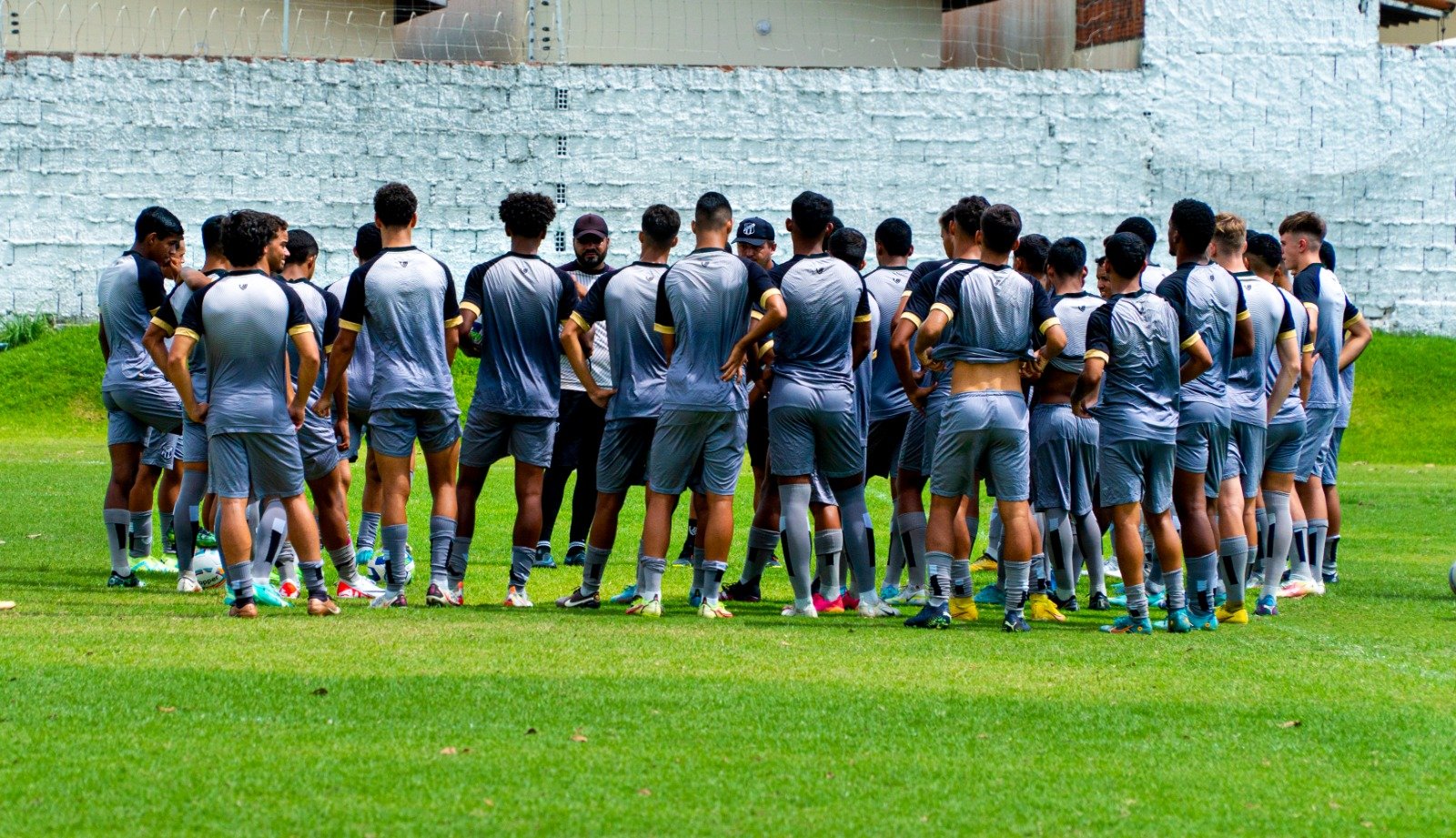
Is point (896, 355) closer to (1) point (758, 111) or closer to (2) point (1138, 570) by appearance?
(2) point (1138, 570)

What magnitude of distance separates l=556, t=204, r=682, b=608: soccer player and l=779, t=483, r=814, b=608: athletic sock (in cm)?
90

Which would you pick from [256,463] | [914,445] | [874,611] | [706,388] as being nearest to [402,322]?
[256,463]

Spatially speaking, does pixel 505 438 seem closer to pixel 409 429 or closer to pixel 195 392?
pixel 409 429

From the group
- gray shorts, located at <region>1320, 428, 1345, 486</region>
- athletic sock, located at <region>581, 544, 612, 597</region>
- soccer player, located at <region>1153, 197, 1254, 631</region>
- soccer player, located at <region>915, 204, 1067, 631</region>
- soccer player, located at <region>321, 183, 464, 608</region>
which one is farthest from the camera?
gray shorts, located at <region>1320, 428, 1345, 486</region>

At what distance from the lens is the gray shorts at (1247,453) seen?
1015cm

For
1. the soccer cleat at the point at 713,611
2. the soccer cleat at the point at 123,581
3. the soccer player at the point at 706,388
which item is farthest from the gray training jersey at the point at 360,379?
the soccer cleat at the point at 713,611

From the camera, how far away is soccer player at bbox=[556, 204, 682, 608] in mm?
9906

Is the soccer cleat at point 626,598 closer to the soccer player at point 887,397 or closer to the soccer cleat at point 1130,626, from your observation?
the soccer player at point 887,397

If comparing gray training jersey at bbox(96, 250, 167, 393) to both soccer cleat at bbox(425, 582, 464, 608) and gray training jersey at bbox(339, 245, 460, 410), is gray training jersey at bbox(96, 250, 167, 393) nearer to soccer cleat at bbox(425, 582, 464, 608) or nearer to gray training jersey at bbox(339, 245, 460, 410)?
gray training jersey at bbox(339, 245, 460, 410)

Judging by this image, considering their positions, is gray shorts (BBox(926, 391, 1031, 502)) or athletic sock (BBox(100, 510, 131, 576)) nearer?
gray shorts (BBox(926, 391, 1031, 502))

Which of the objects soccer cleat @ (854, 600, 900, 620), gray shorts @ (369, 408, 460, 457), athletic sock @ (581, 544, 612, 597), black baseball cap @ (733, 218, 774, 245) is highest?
black baseball cap @ (733, 218, 774, 245)

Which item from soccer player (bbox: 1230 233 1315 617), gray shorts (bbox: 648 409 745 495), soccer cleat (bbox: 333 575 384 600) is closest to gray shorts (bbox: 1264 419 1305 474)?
soccer player (bbox: 1230 233 1315 617)

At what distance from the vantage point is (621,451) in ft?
33.0

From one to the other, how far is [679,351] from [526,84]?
16.3 metres
